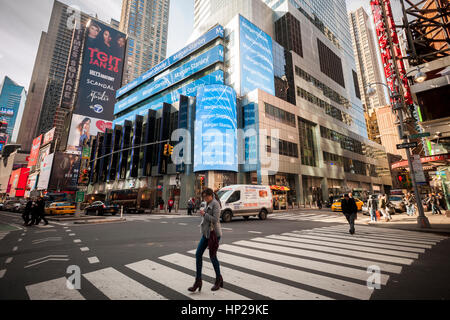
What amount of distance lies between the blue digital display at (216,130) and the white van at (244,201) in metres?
14.6

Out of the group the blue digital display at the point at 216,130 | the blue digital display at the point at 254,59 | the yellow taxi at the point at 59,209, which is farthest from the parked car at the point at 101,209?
the blue digital display at the point at 254,59

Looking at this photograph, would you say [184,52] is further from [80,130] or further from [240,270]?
[240,270]

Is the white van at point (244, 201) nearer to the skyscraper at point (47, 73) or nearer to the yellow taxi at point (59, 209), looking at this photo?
the yellow taxi at point (59, 209)

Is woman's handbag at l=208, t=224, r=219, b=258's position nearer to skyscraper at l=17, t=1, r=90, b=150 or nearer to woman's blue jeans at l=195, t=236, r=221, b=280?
woman's blue jeans at l=195, t=236, r=221, b=280

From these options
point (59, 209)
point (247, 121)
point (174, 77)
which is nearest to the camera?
point (59, 209)

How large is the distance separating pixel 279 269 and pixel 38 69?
164m

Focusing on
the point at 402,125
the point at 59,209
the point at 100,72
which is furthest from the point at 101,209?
the point at 100,72

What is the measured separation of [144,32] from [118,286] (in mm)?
137380

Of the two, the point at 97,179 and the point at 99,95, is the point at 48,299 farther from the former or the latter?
the point at 99,95

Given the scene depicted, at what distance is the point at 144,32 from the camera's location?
363ft

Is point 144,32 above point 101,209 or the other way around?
above

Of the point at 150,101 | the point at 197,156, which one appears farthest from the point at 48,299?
the point at 150,101

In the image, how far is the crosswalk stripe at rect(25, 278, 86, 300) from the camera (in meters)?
3.05

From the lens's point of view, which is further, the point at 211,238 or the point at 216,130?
the point at 216,130
